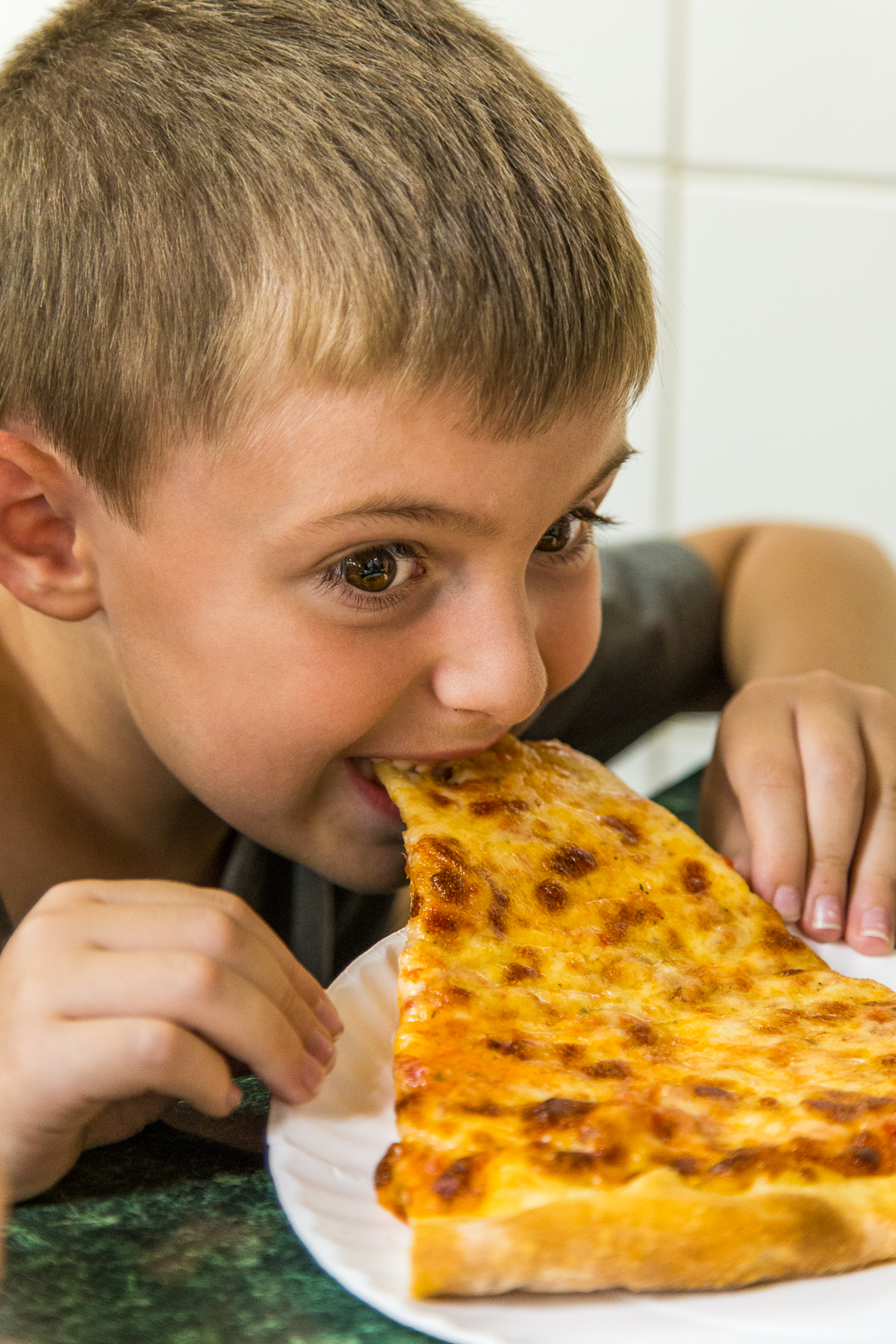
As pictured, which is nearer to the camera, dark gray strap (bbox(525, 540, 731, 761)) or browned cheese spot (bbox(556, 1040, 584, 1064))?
browned cheese spot (bbox(556, 1040, 584, 1064))

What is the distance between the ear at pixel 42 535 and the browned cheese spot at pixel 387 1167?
0.44 meters

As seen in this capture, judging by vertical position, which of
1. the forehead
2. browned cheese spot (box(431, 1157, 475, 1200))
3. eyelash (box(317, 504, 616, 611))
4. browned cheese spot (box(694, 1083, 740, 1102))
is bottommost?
browned cheese spot (box(694, 1083, 740, 1102))

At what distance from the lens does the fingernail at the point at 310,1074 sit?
544 millimetres

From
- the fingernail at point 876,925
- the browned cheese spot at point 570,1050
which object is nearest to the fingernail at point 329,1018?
the browned cheese spot at point 570,1050

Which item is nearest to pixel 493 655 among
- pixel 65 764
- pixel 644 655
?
pixel 65 764

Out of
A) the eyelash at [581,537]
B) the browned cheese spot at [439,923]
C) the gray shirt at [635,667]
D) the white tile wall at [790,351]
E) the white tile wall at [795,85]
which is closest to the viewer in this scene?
the browned cheese spot at [439,923]

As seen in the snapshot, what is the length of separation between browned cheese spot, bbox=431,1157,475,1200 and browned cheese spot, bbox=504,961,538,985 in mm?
144

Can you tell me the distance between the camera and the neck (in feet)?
3.17

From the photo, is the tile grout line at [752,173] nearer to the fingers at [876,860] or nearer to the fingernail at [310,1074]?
the fingers at [876,860]

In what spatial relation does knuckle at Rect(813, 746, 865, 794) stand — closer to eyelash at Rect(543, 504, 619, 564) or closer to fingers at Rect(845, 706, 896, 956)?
fingers at Rect(845, 706, 896, 956)

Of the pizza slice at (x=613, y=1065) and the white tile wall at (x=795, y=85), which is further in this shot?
the white tile wall at (x=795, y=85)

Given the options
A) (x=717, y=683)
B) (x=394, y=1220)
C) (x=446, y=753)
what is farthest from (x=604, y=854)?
(x=717, y=683)

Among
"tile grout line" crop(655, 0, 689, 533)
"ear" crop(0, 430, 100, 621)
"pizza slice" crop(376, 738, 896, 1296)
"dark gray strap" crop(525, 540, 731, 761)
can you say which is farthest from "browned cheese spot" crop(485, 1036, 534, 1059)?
"tile grout line" crop(655, 0, 689, 533)

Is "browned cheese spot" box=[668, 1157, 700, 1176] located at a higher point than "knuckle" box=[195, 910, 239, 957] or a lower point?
lower
